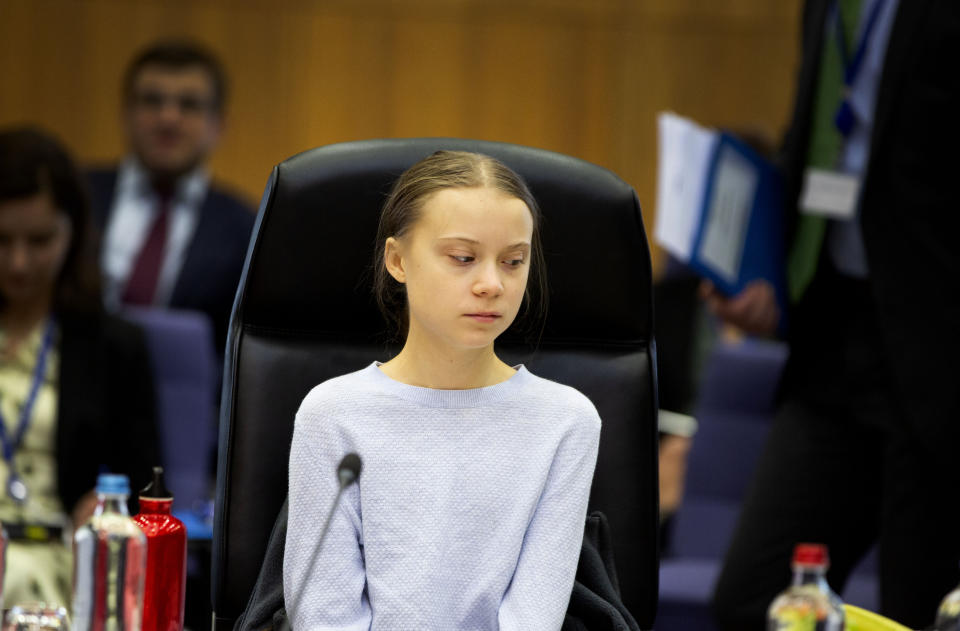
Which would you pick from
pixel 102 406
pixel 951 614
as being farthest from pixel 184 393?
pixel 951 614

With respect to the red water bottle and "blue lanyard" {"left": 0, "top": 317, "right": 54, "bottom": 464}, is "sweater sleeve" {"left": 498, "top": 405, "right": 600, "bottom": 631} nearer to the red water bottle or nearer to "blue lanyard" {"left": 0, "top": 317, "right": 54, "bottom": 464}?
the red water bottle

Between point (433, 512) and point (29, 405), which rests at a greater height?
point (433, 512)

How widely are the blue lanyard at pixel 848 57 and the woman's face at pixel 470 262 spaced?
3.47ft

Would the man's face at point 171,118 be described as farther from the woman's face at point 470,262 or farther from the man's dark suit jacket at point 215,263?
the woman's face at point 470,262

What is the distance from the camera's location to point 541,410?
1.54 m

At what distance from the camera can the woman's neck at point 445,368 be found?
152 cm

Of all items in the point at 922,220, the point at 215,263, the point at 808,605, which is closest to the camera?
the point at 808,605

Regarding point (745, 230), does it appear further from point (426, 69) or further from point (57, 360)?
point (426, 69)

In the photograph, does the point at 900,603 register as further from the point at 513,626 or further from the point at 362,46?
the point at 362,46

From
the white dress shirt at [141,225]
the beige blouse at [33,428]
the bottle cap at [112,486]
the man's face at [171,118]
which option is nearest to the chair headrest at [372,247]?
the bottle cap at [112,486]

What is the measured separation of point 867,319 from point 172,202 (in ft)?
8.06

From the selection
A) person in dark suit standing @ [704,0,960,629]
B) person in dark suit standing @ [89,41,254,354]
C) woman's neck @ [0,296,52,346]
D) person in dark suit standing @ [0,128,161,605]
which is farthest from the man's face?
person in dark suit standing @ [704,0,960,629]

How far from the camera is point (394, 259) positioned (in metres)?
1.56

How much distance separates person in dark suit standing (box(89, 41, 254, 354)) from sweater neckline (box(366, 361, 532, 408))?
2.50 metres
